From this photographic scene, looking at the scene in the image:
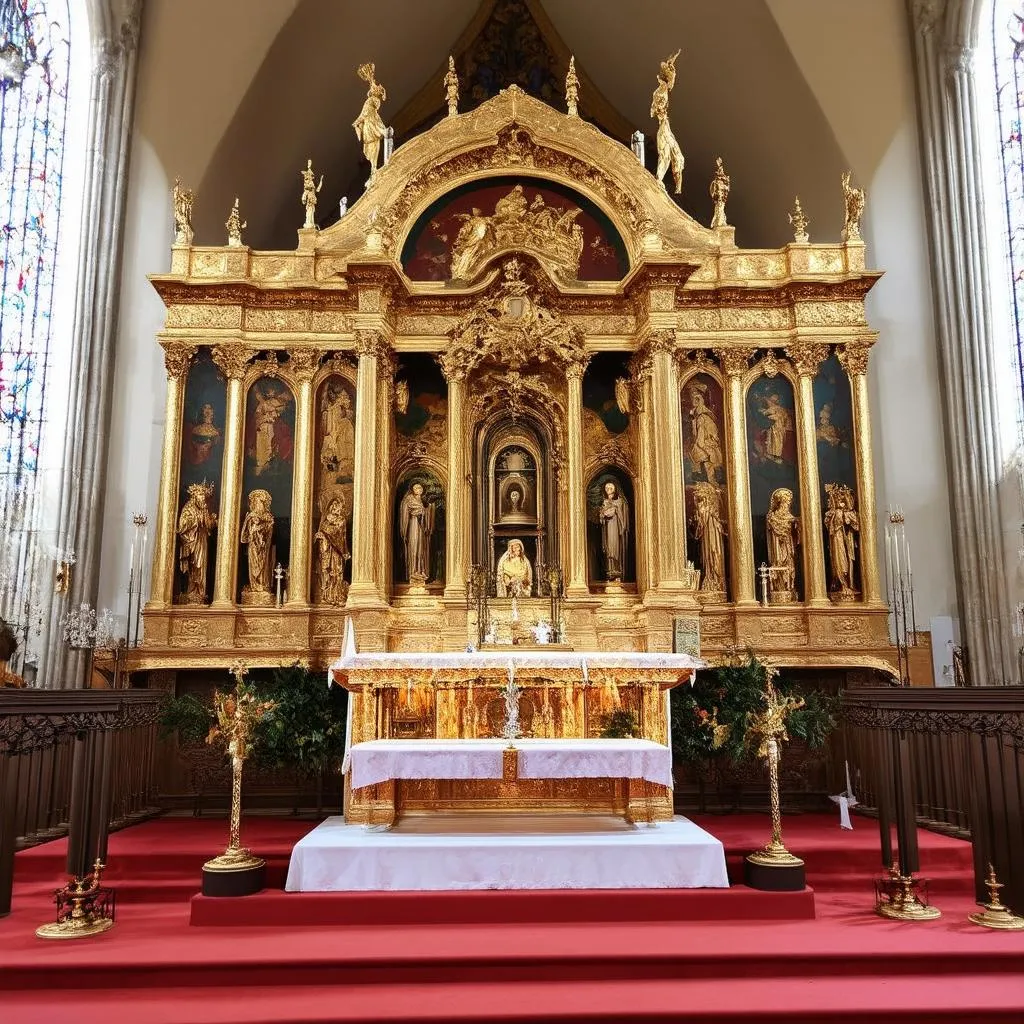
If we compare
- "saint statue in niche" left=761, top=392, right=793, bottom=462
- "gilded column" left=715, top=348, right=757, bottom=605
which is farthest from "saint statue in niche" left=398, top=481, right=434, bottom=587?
"saint statue in niche" left=761, top=392, right=793, bottom=462

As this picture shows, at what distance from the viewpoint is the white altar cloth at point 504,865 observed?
743 centimetres

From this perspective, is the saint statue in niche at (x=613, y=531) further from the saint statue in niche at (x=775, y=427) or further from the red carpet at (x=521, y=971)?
the red carpet at (x=521, y=971)

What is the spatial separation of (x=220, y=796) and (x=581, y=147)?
29.7 ft

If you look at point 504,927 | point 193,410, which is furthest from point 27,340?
point 504,927

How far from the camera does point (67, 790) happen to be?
32.3ft

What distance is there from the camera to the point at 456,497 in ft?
38.8

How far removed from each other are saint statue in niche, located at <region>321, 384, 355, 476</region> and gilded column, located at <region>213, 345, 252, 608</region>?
3.32 feet

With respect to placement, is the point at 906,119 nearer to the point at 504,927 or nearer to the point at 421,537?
the point at 421,537

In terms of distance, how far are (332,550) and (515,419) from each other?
2902mm

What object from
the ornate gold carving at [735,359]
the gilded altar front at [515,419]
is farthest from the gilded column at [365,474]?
the ornate gold carving at [735,359]

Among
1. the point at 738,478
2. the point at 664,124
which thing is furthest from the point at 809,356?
the point at 664,124

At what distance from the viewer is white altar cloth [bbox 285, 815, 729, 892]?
7426 millimetres

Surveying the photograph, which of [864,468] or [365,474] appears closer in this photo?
[365,474]

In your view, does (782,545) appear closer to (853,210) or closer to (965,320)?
(965,320)
